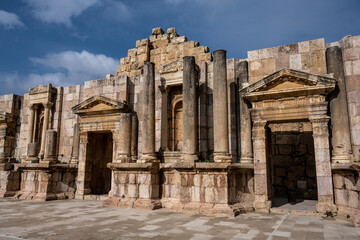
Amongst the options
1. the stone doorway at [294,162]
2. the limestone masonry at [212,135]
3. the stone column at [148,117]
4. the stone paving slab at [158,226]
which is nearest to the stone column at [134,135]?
the limestone masonry at [212,135]

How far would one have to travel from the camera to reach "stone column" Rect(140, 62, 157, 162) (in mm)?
11164

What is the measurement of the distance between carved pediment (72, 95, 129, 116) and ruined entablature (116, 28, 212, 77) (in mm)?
5723

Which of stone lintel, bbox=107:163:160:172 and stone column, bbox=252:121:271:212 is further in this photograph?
stone lintel, bbox=107:163:160:172

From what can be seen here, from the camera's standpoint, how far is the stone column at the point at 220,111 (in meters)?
9.60

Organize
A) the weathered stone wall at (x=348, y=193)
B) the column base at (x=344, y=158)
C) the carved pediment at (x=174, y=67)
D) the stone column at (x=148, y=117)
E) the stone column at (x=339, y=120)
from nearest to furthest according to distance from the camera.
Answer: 1. the weathered stone wall at (x=348, y=193)
2. the column base at (x=344, y=158)
3. the stone column at (x=339, y=120)
4. the stone column at (x=148, y=117)
5. the carved pediment at (x=174, y=67)

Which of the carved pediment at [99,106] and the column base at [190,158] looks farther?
the carved pediment at [99,106]

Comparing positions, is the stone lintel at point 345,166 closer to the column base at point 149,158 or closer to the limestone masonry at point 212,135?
the limestone masonry at point 212,135

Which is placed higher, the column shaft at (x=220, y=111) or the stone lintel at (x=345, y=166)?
the column shaft at (x=220, y=111)

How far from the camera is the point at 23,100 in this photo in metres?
17.5

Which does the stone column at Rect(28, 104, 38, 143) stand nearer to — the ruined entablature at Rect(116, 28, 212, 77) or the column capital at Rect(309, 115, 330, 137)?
the ruined entablature at Rect(116, 28, 212, 77)

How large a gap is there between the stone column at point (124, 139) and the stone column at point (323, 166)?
6987 mm

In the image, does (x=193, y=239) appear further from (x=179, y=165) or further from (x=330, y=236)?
(x=179, y=165)

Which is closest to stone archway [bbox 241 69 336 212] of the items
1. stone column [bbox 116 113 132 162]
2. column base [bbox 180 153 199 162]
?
column base [bbox 180 153 199 162]

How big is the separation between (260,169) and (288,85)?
117 inches
